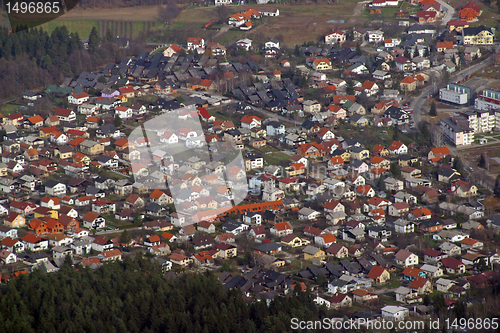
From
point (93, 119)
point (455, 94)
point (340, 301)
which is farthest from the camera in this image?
point (455, 94)

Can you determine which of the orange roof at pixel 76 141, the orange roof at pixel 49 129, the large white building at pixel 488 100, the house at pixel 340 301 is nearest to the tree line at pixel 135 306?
the house at pixel 340 301

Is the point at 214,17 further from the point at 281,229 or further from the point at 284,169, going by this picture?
the point at 281,229

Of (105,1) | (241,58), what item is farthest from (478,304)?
(105,1)

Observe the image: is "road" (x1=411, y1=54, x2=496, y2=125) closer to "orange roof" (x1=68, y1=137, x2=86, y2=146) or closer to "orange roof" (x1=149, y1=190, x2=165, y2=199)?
"orange roof" (x1=149, y1=190, x2=165, y2=199)

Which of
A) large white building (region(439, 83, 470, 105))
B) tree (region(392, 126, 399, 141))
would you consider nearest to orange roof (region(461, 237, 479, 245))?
tree (region(392, 126, 399, 141))

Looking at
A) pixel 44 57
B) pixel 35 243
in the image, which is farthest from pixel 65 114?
pixel 35 243

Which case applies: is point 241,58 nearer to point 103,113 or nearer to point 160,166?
point 103,113
